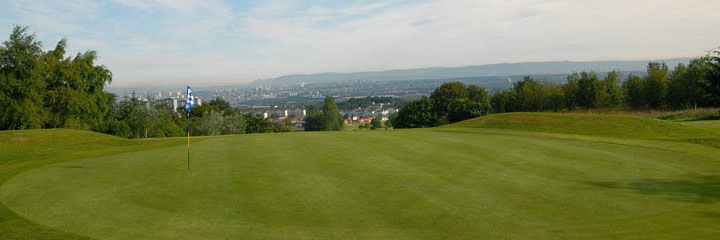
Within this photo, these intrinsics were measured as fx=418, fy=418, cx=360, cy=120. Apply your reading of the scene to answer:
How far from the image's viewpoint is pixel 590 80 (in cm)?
6412

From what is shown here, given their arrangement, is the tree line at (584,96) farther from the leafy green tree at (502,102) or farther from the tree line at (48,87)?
the tree line at (48,87)

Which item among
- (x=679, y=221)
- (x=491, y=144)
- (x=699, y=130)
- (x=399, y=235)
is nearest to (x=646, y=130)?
(x=699, y=130)

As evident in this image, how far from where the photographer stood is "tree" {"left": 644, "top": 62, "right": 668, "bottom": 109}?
191 ft

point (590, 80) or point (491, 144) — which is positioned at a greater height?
point (590, 80)

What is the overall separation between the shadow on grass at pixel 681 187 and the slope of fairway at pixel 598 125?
1141cm

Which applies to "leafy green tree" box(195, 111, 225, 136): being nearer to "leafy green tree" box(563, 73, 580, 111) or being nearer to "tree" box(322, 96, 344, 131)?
"tree" box(322, 96, 344, 131)

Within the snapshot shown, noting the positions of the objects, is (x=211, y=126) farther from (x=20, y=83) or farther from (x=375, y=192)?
(x=375, y=192)

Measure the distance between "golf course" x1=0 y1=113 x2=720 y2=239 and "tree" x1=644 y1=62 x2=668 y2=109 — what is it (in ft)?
164

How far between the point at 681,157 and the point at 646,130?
9049 mm

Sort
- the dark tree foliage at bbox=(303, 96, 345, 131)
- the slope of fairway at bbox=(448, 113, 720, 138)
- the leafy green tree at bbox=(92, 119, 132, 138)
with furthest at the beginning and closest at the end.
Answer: the dark tree foliage at bbox=(303, 96, 345, 131) < the leafy green tree at bbox=(92, 119, 132, 138) < the slope of fairway at bbox=(448, 113, 720, 138)

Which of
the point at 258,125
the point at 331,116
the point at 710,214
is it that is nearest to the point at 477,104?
the point at 331,116

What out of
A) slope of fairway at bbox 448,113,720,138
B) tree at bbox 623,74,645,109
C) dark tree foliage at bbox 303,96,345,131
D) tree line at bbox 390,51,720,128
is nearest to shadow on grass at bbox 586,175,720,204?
slope of fairway at bbox 448,113,720,138

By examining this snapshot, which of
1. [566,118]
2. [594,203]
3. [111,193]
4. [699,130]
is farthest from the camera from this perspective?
[566,118]

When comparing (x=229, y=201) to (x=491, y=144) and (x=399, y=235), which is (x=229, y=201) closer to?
(x=399, y=235)
